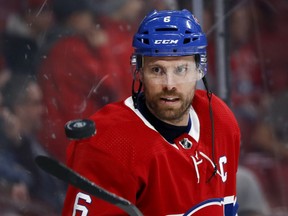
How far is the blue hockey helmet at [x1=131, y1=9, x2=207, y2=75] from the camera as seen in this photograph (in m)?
1.55

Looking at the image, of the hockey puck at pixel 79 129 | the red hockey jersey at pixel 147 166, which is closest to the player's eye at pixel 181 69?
the red hockey jersey at pixel 147 166

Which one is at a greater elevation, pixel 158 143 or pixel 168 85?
pixel 168 85

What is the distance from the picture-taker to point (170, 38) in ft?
5.11

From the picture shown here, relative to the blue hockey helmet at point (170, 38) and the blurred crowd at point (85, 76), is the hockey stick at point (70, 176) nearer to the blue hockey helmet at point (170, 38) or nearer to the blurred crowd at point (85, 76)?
the blue hockey helmet at point (170, 38)

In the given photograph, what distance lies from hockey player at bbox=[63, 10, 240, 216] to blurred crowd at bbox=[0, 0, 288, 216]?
21.2 inches

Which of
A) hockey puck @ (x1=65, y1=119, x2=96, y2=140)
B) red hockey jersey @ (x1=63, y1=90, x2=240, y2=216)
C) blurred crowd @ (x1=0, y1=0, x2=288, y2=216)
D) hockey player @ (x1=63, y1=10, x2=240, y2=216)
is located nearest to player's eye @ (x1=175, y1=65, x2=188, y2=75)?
hockey player @ (x1=63, y1=10, x2=240, y2=216)

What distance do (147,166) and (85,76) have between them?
0.73 m

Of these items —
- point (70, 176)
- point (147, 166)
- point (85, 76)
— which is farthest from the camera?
point (85, 76)

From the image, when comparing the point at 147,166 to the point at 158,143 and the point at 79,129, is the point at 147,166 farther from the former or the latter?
the point at 79,129

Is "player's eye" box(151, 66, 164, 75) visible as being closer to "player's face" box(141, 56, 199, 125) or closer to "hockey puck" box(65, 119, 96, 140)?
"player's face" box(141, 56, 199, 125)

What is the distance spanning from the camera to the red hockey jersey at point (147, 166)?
150cm

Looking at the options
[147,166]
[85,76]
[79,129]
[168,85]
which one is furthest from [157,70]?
[85,76]

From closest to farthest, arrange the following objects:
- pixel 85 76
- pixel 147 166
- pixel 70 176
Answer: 1. pixel 70 176
2. pixel 147 166
3. pixel 85 76

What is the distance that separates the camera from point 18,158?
6.82ft
